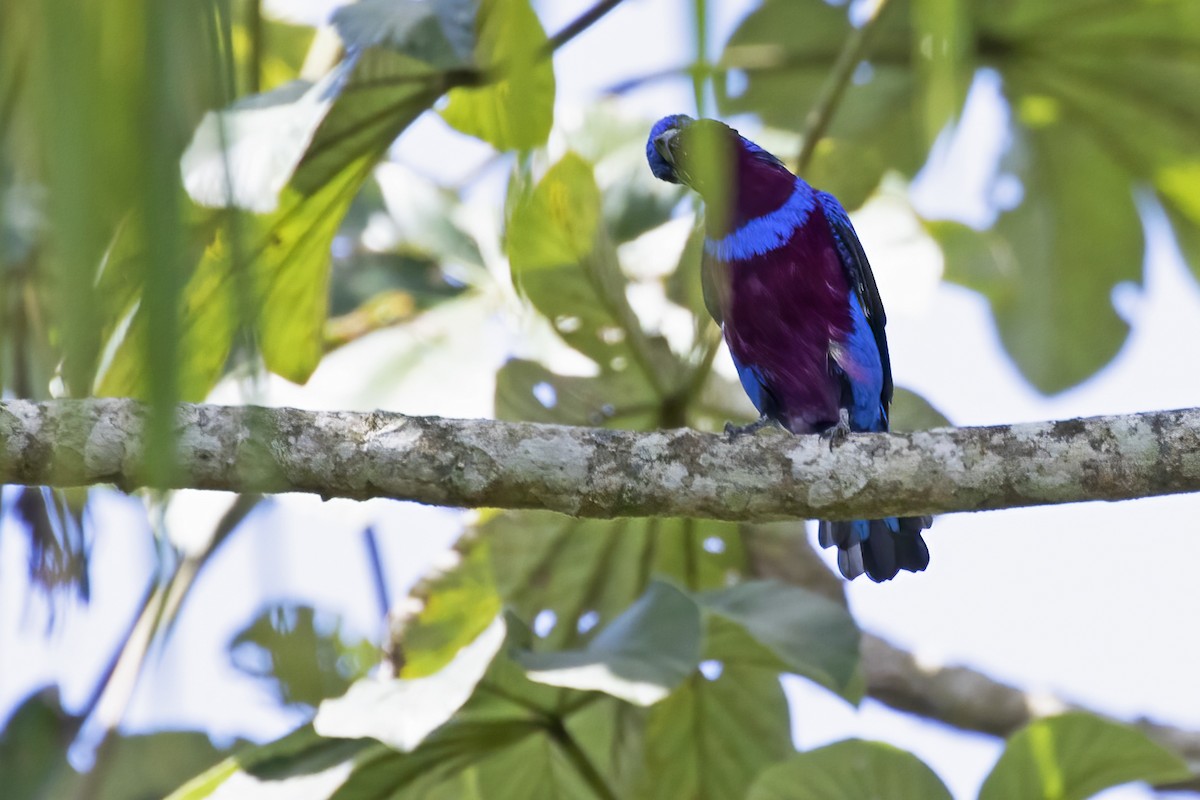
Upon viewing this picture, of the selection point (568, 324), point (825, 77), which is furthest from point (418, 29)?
point (825, 77)

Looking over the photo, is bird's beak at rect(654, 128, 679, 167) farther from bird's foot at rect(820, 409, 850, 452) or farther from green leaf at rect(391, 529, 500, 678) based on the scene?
green leaf at rect(391, 529, 500, 678)

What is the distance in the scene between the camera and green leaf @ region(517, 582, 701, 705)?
8.61ft

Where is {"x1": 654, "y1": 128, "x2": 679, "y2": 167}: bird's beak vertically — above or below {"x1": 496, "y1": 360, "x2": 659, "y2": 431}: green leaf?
above

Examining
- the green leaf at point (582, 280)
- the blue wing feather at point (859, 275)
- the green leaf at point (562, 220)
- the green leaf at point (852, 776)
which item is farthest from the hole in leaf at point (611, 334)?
the green leaf at point (852, 776)

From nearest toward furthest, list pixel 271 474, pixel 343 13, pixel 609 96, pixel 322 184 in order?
pixel 271 474 < pixel 343 13 < pixel 322 184 < pixel 609 96

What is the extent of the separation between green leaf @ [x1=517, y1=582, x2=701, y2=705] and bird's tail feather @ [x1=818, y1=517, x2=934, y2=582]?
697 millimetres

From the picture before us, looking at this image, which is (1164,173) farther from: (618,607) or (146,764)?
(146,764)

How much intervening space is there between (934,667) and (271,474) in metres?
3.94

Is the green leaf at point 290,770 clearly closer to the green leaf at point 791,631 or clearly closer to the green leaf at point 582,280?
the green leaf at point 791,631

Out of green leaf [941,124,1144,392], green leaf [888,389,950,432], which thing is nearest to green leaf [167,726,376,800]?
green leaf [888,389,950,432]

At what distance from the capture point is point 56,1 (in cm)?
63

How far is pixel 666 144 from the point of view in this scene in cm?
352

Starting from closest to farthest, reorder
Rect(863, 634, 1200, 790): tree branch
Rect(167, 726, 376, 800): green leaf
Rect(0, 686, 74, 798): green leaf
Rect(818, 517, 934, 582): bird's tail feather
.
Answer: Rect(167, 726, 376, 800): green leaf, Rect(0, 686, 74, 798): green leaf, Rect(818, 517, 934, 582): bird's tail feather, Rect(863, 634, 1200, 790): tree branch

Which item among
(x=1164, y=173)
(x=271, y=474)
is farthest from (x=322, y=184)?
(x=1164, y=173)
